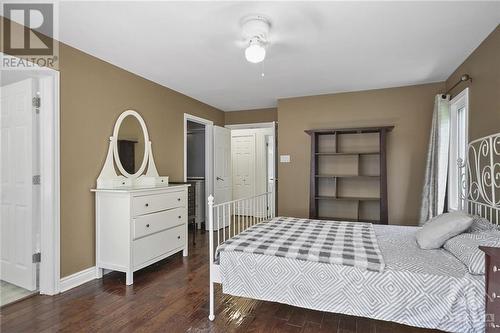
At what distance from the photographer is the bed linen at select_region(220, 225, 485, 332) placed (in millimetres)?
1589

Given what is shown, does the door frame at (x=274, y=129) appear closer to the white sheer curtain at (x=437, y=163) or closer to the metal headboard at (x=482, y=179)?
the white sheer curtain at (x=437, y=163)

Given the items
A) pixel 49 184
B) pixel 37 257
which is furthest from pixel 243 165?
pixel 37 257

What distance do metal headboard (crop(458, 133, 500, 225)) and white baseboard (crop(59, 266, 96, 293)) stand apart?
12.2 feet

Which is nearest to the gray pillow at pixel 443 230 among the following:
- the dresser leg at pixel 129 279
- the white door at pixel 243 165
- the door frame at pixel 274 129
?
the dresser leg at pixel 129 279

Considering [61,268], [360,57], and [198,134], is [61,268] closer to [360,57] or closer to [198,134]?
[198,134]

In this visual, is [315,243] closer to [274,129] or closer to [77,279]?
[77,279]

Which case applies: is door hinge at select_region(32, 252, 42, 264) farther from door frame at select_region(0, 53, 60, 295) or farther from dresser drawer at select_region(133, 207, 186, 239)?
dresser drawer at select_region(133, 207, 186, 239)

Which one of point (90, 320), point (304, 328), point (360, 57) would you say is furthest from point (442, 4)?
point (90, 320)

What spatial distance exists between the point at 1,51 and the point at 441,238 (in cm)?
379

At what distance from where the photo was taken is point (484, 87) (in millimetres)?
2424

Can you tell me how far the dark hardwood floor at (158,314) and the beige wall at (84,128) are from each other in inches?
16.0

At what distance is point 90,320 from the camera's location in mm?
2072

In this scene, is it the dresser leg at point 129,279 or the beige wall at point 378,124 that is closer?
the dresser leg at point 129,279

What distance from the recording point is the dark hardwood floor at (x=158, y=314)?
197cm
